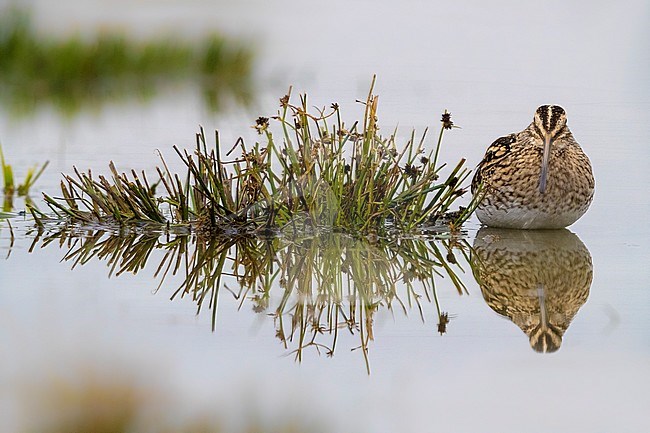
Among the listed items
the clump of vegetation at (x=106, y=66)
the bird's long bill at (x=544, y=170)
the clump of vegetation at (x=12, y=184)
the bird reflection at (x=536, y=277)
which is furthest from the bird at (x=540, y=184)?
the clump of vegetation at (x=106, y=66)

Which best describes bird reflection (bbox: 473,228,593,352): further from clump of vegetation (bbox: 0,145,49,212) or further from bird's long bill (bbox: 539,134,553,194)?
clump of vegetation (bbox: 0,145,49,212)

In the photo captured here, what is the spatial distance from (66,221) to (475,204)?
2540 mm

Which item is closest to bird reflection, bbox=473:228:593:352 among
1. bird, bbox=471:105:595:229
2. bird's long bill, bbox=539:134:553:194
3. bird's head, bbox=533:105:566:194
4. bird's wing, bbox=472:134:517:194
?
bird, bbox=471:105:595:229

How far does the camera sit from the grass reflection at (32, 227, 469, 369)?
6.40 metres

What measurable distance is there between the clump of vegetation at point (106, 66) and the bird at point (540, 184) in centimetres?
729

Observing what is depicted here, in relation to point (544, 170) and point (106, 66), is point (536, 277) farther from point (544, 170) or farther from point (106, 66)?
point (106, 66)

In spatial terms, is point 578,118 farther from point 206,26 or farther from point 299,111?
point 206,26

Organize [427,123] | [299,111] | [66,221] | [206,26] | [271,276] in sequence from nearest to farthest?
[271,276] < [299,111] < [66,221] < [427,123] < [206,26]

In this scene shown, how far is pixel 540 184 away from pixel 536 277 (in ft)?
4.49

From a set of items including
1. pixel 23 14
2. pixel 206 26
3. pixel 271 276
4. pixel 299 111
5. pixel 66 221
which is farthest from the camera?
pixel 206 26

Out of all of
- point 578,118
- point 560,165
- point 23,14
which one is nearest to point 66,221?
point 560,165

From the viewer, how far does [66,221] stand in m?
8.44

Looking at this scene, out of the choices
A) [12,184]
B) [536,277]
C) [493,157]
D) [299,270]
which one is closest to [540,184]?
[493,157]

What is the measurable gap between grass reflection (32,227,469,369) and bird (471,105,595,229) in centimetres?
58
